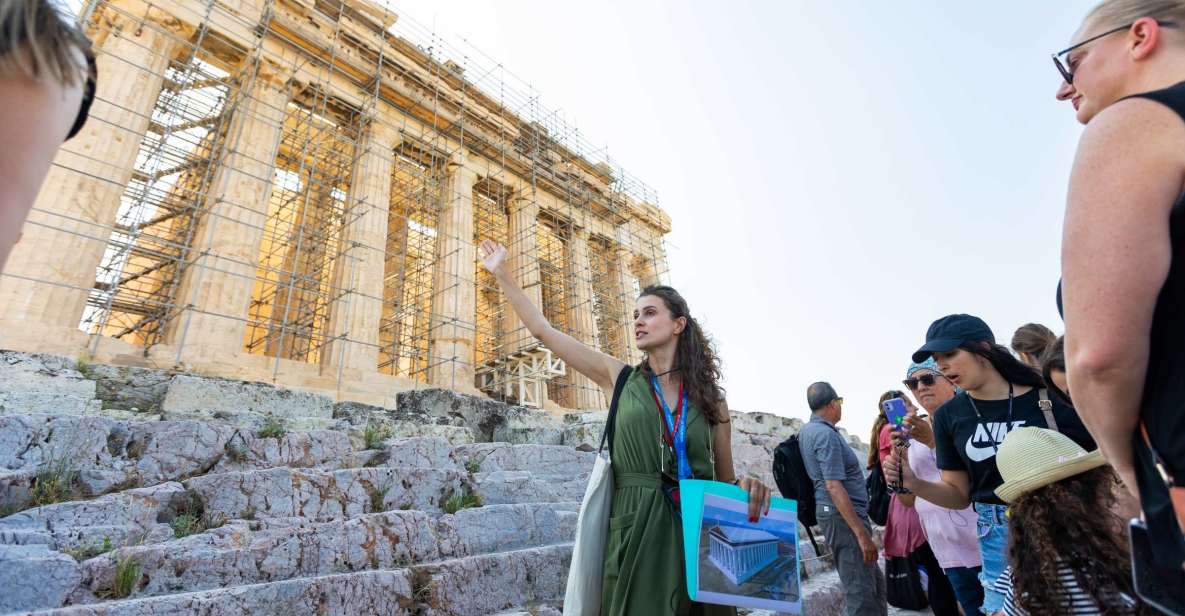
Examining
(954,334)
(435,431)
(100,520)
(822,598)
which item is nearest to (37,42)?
(954,334)

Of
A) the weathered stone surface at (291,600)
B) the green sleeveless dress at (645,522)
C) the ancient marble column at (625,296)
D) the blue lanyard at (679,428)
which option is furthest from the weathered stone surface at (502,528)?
the ancient marble column at (625,296)

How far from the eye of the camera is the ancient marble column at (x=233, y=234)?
10.2 metres

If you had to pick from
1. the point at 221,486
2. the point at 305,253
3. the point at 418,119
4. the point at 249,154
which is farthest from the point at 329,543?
the point at 418,119

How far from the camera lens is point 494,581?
328cm

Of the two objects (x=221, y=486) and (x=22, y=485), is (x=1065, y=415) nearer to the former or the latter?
(x=221, y=486)

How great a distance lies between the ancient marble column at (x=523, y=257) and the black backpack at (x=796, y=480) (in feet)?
41.8

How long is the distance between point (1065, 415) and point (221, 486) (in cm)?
475

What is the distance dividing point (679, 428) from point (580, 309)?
1667 cm

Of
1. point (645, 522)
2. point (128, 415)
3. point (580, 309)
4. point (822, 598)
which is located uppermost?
point (580, 309)

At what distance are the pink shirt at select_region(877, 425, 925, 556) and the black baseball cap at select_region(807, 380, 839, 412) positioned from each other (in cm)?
39

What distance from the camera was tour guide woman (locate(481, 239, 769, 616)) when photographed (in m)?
1.80

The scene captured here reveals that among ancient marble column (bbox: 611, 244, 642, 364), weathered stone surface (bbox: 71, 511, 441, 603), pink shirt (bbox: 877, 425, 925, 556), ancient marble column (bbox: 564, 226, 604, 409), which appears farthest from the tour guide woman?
ancient marble column (bbox: 611, 244, 642, 364)

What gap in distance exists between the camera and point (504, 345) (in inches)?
690

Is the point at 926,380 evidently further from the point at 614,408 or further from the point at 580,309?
the point at 580,309
